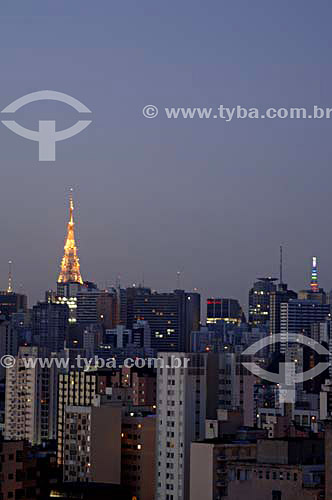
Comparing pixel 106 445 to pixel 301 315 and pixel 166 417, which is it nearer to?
pixel 166 417

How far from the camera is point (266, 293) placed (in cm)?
5622

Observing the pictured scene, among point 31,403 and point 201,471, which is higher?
point 31,403

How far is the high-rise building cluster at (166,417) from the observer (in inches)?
747

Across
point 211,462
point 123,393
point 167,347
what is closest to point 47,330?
point 167,347

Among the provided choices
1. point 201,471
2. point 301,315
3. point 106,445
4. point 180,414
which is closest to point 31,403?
point 106,445

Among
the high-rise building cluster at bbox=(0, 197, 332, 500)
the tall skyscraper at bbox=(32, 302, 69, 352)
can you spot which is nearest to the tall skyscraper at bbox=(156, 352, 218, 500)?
the high-rise building cluster at bbox=(0, 197, 332, 500)

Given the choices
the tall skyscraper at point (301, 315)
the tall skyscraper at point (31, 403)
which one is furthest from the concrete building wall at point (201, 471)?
the tall skyscraper at point (301, 315)

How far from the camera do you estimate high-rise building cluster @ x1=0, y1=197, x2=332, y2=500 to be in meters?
19.0

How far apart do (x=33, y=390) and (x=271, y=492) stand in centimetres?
1683

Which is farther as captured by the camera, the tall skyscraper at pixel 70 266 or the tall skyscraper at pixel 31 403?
the tall skyscraper at pixel 70 266

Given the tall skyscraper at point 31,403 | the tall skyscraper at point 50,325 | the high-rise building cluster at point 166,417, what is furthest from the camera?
A: the tall skyscraper at point 50,325

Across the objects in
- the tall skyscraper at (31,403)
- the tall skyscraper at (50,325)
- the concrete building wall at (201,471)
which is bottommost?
the concrete building wall at (201,471)

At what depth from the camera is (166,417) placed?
23328 millimetres

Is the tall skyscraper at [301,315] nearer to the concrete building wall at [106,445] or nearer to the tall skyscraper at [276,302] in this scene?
the tall skyscraper at [276,302]
